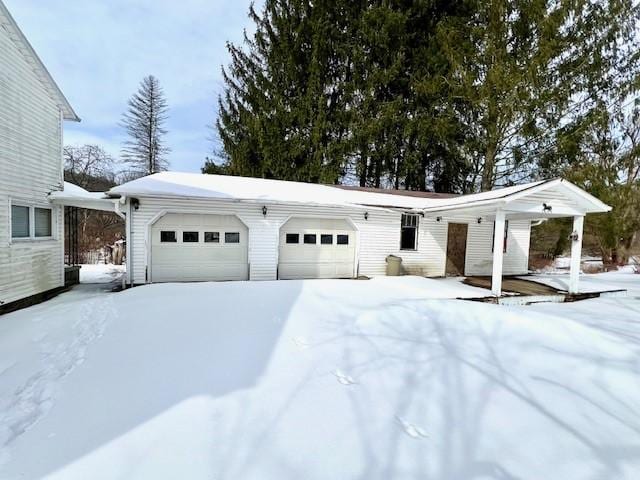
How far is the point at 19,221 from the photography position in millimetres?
7309

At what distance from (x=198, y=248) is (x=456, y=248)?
30.3 ft

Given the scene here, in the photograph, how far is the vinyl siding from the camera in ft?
29.0

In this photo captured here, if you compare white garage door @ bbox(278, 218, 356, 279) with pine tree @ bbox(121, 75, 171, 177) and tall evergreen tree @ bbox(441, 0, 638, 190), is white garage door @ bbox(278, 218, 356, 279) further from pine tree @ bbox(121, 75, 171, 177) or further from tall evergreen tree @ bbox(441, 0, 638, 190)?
pine tree @ bbox(121, 75, 171, 177)

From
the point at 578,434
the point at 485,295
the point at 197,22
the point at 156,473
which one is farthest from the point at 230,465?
the point at 197,22

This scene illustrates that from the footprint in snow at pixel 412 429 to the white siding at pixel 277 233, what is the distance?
297 inches

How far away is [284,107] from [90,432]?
16.9 meters

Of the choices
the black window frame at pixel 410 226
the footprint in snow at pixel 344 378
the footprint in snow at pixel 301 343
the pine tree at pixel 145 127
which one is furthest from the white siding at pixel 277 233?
the pine tree at pixel 145 127

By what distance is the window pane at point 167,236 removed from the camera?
9.09 metres

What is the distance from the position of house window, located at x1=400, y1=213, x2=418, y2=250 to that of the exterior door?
142 cm

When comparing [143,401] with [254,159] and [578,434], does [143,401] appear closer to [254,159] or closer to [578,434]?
[578,434]

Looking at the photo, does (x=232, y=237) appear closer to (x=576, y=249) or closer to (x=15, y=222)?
(x=15, y=222)

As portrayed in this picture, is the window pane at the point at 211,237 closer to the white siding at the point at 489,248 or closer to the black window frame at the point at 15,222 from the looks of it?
the black window frame at the point at 15,222

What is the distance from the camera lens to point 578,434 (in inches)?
105

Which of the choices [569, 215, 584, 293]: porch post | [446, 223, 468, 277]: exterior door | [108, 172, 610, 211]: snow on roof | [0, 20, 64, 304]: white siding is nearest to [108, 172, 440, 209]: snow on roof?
[108, 172, 610, 211]: snow on roof
